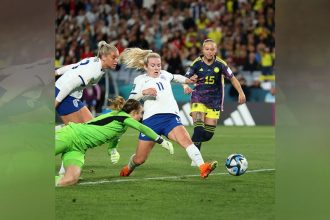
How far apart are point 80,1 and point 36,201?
70.5 feet

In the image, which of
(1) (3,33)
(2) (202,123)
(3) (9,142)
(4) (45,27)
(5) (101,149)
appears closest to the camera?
(4) (45,27)

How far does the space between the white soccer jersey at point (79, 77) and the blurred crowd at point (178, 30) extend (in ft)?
37.9

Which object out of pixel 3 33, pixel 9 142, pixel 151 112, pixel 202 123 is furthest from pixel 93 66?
pixel 3 33

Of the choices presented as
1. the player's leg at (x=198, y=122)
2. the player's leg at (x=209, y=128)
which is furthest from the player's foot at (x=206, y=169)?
the player's leg at (x=209, y=128)

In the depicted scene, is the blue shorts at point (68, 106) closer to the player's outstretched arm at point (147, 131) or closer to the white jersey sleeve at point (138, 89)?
the white jersey sleeve at point (138, 89)

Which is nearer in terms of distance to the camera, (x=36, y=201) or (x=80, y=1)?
(x=36, y=201)

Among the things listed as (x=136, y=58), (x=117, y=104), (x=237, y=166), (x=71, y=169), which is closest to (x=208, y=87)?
(x=136, y=58)

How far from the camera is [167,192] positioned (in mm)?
6984

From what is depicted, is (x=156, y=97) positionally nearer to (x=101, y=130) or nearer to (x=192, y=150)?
(x=192, y=150)

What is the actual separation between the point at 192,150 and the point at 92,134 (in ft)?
4.07

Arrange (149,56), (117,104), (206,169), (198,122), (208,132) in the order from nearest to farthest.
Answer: (117,104), (206,169), (149,56), (198,122), (208,132)

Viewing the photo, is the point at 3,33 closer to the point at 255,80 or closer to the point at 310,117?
the point at 310,117

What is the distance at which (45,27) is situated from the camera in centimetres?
259

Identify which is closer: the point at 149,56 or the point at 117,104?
the point at 117,104
